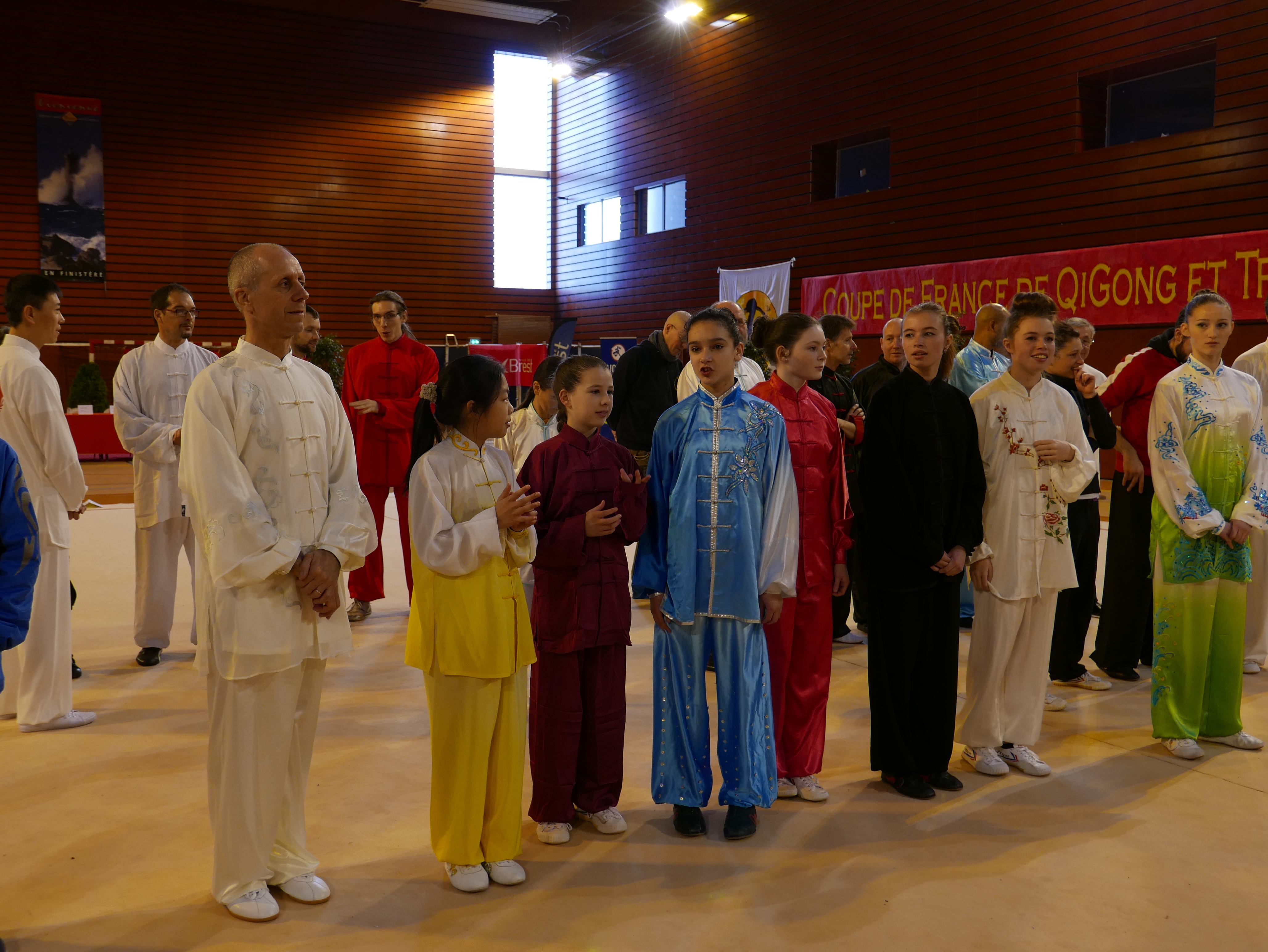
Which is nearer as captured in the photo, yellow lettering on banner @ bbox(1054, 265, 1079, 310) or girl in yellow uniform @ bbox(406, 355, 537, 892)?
girl in yellow uniform @ bbox(406, 355, 537, 892)

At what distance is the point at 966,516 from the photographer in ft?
10.9

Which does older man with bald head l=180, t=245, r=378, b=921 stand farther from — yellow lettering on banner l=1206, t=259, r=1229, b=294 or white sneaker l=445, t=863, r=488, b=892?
yellow lettering on banner l=1206, t=259, r=1229, b=294

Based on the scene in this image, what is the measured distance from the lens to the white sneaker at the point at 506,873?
267 centimetres

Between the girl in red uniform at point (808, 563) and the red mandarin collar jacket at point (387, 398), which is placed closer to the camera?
the girl in red uniform at point (808, 563)

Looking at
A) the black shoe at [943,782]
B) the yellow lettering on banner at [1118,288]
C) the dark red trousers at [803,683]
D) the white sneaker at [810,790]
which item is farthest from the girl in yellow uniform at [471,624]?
the yellow lettering on banner at [1118,288]

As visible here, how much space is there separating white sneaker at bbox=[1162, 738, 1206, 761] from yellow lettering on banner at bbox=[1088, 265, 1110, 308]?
7.32m

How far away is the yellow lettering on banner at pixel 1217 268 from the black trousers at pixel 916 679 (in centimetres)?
736

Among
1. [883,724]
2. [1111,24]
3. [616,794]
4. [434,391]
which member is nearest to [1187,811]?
Result: [883,724]

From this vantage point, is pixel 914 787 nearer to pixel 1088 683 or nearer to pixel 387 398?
pixel 1088 683

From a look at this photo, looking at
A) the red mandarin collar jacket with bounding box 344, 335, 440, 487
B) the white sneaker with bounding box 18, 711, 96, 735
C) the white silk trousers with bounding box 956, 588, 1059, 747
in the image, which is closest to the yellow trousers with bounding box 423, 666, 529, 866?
the white silk trousers with bounding box 956, 588, 1059, 747

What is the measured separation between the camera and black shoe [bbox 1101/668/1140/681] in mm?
4688

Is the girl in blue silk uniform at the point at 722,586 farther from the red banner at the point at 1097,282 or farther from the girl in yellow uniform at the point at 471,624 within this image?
the red banner at the point at 1097,282

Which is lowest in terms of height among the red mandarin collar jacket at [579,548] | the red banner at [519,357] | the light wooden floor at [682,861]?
the light wooden floor at [682,861]

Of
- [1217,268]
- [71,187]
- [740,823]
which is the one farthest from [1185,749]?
[71,187]
